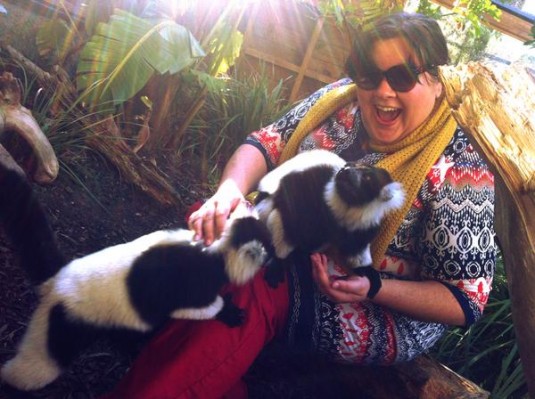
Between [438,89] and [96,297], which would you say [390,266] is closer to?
[438,89]

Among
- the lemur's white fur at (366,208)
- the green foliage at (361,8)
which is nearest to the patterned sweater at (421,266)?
the lemur's white fur at (366,208)

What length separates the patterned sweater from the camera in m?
2.45

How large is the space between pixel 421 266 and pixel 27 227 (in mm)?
1700

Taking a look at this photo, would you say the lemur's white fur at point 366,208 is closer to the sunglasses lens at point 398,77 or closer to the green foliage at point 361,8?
the sunglasses lens at point 398,77

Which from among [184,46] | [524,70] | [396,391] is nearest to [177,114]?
[184,46]

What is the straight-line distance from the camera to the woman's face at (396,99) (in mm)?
2525

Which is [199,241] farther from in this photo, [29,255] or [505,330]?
[505,330]

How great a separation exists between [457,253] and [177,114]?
11.4 feet

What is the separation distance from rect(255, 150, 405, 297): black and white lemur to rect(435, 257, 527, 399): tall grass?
158 cm

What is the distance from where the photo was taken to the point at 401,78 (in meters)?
2.51

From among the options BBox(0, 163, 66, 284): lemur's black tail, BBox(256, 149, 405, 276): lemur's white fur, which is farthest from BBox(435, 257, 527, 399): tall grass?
BBox(0, 163, 66, 284): lemur's black tail

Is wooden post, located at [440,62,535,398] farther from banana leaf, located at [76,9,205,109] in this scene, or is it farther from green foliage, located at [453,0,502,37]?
green foliage, located at [453,0,502,37]

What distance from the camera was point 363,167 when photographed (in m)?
2.54

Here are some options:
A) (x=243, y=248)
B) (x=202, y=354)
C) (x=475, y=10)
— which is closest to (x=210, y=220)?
(x=243, y=248)
